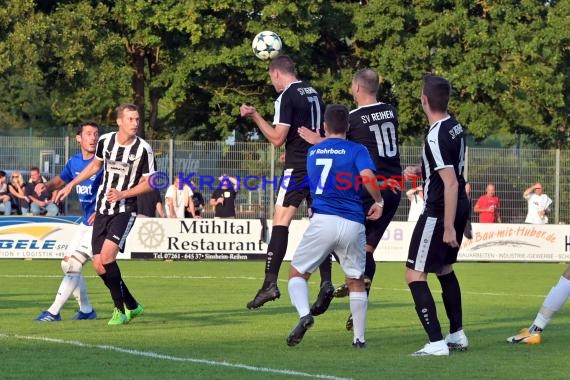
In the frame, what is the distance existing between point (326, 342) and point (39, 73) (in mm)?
25803

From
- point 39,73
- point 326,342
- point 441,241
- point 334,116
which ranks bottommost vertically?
point 326,342

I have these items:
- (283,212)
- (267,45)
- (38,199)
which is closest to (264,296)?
(283,212)

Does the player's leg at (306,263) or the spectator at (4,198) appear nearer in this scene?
the player's leg at (306,263)

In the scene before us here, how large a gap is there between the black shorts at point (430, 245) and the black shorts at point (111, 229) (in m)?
3.44

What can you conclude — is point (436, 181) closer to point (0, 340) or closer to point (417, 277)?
point (417, 277)

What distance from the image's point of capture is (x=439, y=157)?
952 cm

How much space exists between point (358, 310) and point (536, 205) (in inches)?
847

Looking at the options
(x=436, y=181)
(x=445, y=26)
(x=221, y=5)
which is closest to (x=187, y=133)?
(x=221, y=5)

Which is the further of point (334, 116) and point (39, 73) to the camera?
point (39, 73)

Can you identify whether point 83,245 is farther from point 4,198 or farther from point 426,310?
point 4,198

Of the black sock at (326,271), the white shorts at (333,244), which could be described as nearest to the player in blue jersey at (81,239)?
the black sock at (326,271)

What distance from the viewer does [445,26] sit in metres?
36.5

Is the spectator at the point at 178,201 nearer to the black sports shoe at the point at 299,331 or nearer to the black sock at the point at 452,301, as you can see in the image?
the black sock at the point at 452,301

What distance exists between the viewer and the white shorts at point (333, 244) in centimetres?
955
